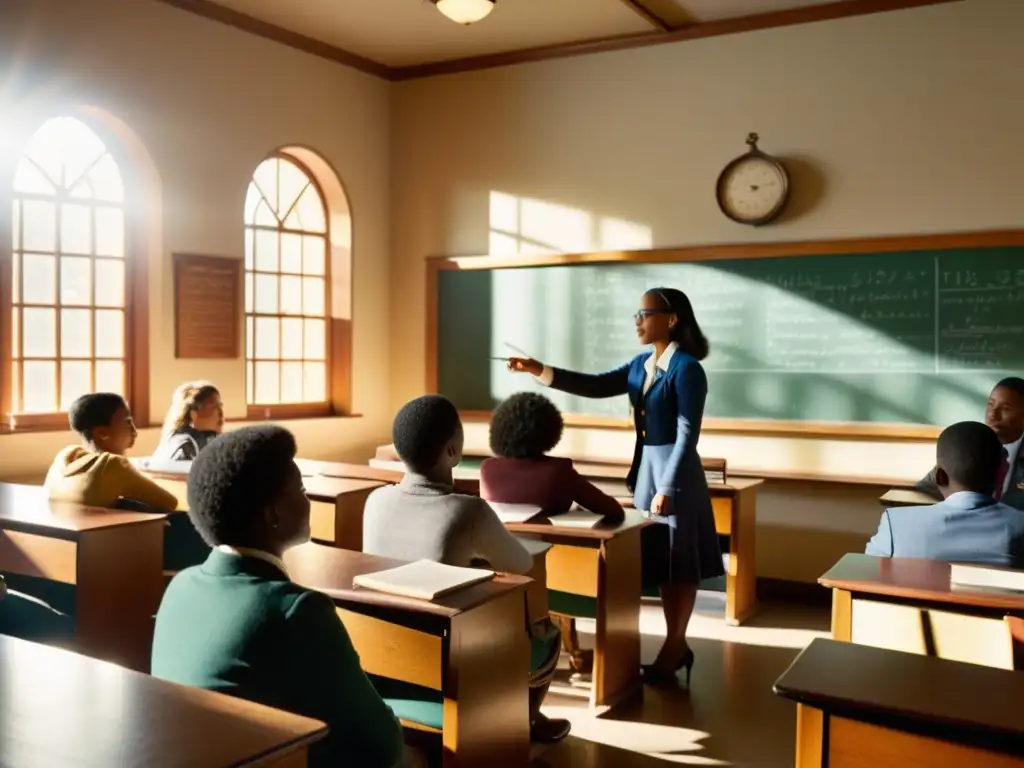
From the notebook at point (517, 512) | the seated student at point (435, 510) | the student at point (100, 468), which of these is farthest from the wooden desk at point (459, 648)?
the student at point (100, 468)

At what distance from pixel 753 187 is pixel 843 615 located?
3165 millimetres

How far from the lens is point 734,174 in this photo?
5.12 m

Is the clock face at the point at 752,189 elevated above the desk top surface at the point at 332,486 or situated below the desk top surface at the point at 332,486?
above

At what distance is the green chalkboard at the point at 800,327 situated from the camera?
15.3 feet

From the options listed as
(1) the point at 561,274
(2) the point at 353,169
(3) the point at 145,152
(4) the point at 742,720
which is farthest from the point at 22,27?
(4) the point at 742,720

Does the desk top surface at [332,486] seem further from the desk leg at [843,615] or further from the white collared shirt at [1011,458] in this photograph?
the white collared shirt at [1011,458]

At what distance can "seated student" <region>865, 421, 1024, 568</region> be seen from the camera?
2.41 metres

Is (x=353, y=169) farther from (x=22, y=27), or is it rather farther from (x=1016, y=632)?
(x=1016, y=632)

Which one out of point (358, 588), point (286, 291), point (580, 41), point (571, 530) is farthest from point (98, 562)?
point (580, 41)

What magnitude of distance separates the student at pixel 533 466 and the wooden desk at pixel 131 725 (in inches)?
70.4

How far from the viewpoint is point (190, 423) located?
405cm

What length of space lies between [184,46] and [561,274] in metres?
2.36

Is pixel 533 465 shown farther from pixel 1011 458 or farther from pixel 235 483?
pixel 1011 458

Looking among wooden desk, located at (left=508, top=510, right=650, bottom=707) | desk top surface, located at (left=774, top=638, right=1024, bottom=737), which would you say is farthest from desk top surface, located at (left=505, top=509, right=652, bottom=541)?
desk top surface, located at (left=774, top=638, right=1024, bottom=737)
